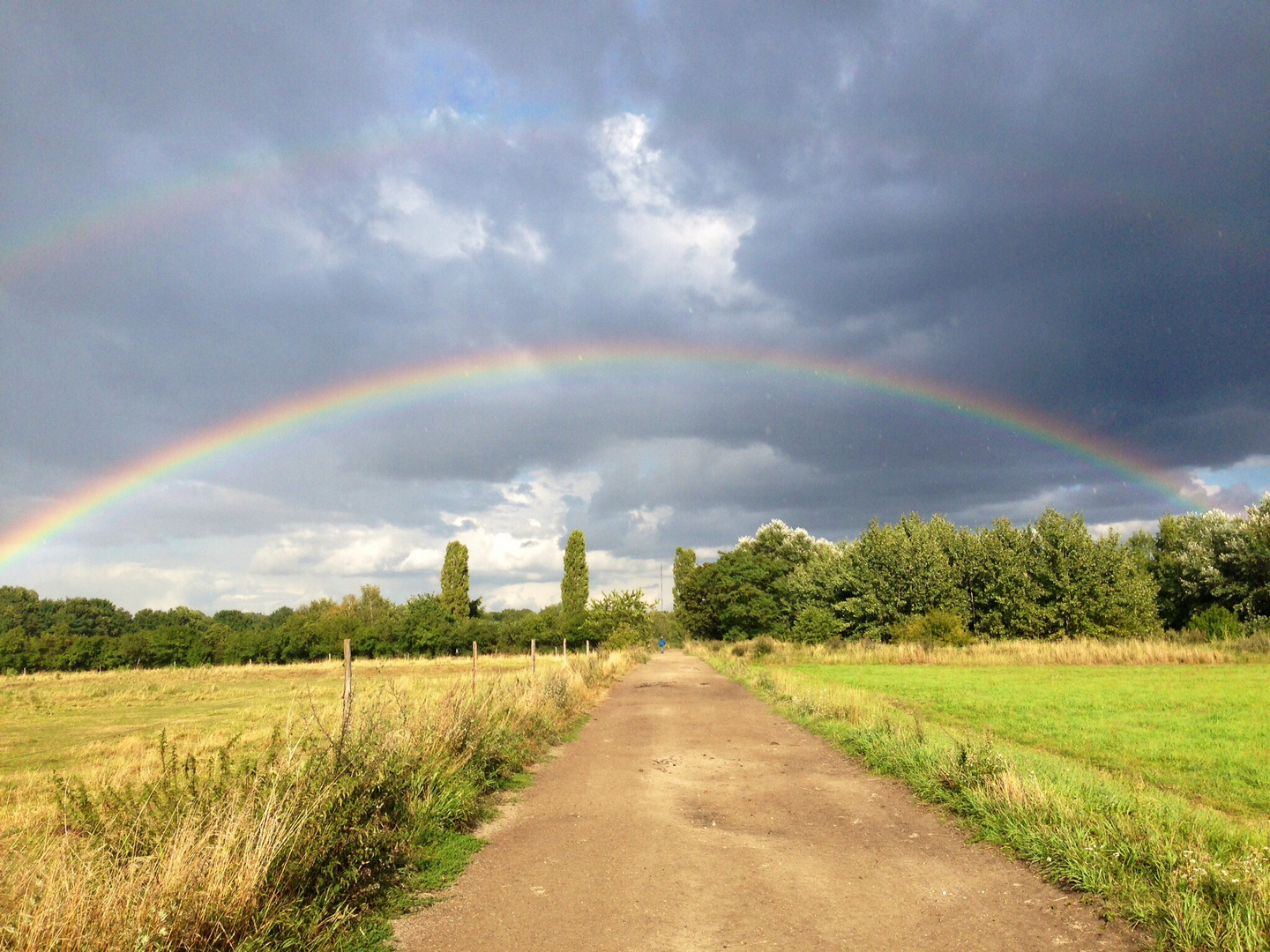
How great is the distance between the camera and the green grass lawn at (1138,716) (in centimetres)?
1020

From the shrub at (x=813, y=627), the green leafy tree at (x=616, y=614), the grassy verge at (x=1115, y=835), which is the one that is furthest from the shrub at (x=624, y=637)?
the grassy verge at (x=1115, y=835)

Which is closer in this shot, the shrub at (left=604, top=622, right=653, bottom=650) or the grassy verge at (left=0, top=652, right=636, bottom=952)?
the grassy verge at (left=0, top=652, right=636, bottom=952)

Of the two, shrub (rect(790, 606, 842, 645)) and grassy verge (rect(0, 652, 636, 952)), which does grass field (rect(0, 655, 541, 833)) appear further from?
shrub (rect(790, 606, 842, 645))

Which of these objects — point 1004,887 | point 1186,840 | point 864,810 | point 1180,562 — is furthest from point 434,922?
point 1180,562

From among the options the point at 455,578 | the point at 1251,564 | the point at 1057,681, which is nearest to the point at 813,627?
the point at 1057,681

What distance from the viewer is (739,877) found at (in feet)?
19.0

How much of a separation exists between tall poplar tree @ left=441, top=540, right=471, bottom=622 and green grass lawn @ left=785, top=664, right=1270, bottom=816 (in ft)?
185

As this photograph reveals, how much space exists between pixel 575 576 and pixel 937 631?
121 ft

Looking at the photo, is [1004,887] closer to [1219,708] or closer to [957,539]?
[1219,708]

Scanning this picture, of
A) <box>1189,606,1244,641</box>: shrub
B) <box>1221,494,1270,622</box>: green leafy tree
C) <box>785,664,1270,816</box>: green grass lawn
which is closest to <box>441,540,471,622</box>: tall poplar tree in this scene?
<box>785,664,1270,816</box>: green grass lawn

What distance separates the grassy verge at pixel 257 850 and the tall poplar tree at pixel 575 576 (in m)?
65.3

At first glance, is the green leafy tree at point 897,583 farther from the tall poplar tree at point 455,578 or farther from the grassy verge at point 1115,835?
the grassy verge at point 1115,835

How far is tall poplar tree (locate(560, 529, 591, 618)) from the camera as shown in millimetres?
72812

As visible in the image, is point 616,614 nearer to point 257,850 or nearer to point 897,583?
point 897,583
